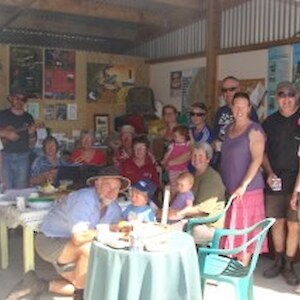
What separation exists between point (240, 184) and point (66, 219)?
133 cm

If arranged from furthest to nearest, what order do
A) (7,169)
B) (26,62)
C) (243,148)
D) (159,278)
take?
1. (26,62)
2. (7,169)
3. (243,148)
4. (159,278)

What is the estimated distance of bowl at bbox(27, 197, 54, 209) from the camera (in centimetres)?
380

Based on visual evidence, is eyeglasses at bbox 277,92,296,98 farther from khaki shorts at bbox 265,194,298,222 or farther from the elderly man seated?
the elderly man seated

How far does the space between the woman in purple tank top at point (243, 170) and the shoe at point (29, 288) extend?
135 centimetres

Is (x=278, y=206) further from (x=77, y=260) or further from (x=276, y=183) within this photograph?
(x=77, y=260)

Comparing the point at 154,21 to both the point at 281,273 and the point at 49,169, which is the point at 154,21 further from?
the point at 281,273

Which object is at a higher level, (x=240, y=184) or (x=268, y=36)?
(x=268, y=36)

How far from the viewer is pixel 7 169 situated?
575 centimetres

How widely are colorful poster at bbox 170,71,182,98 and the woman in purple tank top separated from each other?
3568mm

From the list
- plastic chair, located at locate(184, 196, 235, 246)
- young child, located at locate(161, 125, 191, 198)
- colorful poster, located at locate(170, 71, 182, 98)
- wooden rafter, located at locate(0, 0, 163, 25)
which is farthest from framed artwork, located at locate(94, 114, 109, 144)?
plastic chair, located at locate(184, 196, 235, 246)

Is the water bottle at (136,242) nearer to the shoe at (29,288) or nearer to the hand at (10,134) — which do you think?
the shoe at (29,288)

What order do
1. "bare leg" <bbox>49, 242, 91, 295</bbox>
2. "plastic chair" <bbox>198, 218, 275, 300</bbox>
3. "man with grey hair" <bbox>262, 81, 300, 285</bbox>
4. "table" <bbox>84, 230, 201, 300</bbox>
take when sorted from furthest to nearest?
"man with grey hair" <bbox>262, 81, 300, 285</bbox> → "bare leg" <bbox>49, 242, 91, 295</bbox> → "plastic chair" <bbox>198, 218, 275, 300</bbox> → "table" <bbox>84, 230, 201, 300</bbox>

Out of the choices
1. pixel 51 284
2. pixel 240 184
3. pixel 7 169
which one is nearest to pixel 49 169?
pixel 7 169

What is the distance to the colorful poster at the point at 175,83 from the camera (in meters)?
7.44
